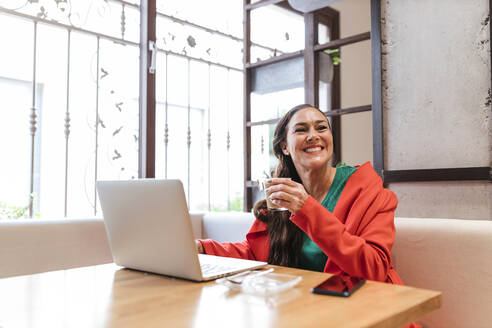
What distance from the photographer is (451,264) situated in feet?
4.38

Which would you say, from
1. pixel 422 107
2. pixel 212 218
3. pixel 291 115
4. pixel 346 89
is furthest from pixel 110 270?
pixel 346 89

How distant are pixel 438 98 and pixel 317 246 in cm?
100

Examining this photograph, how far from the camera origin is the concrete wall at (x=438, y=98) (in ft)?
5.92

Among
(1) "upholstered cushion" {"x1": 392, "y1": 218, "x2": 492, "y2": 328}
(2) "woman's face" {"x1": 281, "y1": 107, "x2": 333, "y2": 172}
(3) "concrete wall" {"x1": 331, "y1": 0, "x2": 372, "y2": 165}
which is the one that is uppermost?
(3) "concrete wall" {"x1": 331, "y1": 0, "x2": 372, "y2": 165}

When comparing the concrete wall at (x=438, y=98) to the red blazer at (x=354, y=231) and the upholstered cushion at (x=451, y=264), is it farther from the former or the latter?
the red blazer at (x=354, y=231)

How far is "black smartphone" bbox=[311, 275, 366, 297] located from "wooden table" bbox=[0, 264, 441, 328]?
12mm

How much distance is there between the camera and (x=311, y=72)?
105 inches

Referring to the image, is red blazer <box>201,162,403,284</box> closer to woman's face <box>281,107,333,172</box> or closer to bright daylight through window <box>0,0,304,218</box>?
woman's face <box>281,107,333,172</box>

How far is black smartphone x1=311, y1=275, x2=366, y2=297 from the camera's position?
833mm

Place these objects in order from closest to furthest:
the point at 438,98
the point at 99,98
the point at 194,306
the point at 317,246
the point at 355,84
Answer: the point at 194,306, the point at 317,246, the point at 438,98, the point at 99,98, the point at 355,84

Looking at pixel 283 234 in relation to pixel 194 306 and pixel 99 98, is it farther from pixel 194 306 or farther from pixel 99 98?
pixel 99 98

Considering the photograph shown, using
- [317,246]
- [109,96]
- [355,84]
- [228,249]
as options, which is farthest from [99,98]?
[355,84]

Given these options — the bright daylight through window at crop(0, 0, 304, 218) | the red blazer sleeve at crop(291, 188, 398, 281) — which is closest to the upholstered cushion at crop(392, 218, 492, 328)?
the red blazer sleeve at crop(291, 188, 398, 281)

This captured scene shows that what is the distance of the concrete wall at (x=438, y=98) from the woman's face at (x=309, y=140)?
2.06 feet
